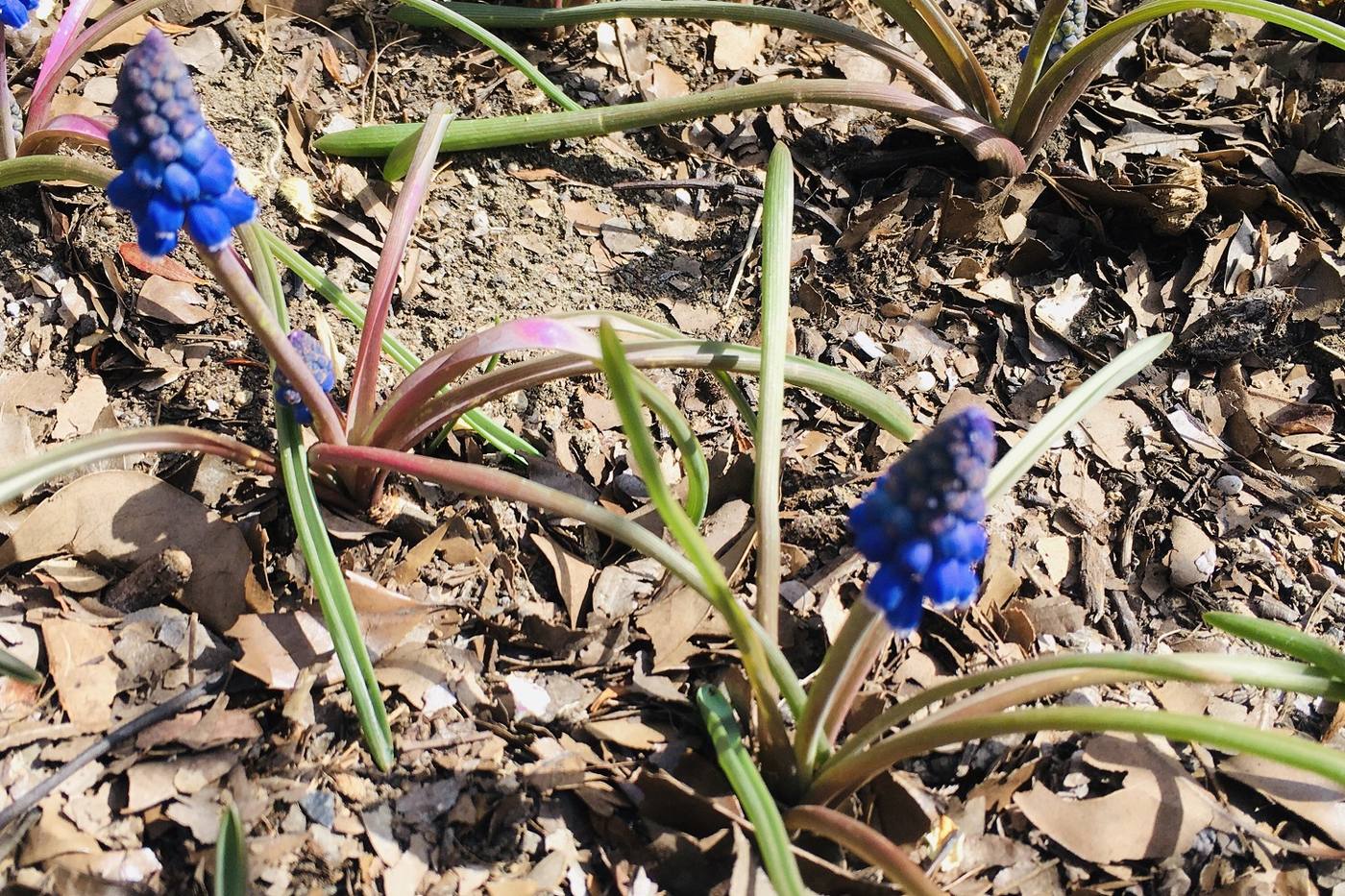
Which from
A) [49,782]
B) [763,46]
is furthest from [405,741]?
[763,46]

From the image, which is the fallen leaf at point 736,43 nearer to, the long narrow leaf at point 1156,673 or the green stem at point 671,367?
the green stem at point 671,367

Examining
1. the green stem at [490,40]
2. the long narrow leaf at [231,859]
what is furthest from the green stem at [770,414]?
the green stem at [490,40]

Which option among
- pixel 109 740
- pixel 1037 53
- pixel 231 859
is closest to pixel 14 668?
pixel 109 740

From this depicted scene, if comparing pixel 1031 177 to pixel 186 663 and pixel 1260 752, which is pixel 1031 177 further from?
pixel 186 663

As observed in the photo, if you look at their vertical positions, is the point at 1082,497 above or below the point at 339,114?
below

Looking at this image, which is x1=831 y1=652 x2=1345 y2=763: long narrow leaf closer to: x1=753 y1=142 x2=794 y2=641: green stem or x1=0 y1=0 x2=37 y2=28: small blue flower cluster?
x1=753 y1=142 x2=794 y2=641: green stem

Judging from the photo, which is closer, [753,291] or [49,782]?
[49,782]

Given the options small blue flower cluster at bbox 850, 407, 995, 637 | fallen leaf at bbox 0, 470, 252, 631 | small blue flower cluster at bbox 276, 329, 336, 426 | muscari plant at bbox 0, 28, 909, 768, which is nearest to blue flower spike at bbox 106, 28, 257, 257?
muscari plant at bbox 0, 28, 909, 768
